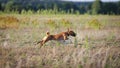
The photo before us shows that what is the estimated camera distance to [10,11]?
3121 millimetres

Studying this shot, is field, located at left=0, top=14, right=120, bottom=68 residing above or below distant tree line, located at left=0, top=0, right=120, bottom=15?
below

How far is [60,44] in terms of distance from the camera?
3367 mm

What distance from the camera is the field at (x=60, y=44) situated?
115 inches

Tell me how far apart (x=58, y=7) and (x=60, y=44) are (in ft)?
1.40

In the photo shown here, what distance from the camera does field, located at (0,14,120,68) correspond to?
2924 mm

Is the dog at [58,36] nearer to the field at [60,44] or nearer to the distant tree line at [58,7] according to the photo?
the field at [60,44]

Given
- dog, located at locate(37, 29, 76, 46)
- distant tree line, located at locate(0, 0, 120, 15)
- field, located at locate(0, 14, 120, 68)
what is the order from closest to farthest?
1. field, located at locate(0, 14, 120, 68)
2. distant tree line, located at locate(0, 0, 120, 15)
3. dog, located at locate(37, 29, 76, 46)

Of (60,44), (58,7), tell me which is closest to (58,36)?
(60,44)

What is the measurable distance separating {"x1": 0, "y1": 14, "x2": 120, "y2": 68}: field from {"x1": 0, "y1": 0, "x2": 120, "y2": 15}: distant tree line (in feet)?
0.28

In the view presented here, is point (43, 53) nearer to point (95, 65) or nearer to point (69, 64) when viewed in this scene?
point (69, 64)

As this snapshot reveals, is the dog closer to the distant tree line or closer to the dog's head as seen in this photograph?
the dog's head

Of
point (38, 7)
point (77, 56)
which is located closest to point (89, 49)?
point (77, 56)

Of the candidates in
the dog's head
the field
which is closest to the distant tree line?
the field

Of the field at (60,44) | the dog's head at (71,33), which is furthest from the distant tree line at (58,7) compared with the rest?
the dog's head at (71,33)
